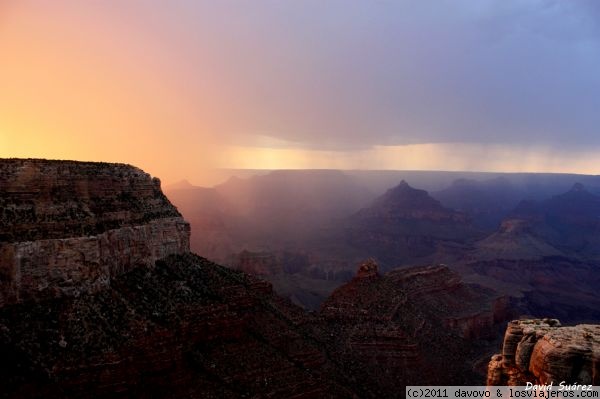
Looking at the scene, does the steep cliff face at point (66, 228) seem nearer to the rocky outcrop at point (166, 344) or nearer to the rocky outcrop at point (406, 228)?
the rocky outcrop at point (166, 344)

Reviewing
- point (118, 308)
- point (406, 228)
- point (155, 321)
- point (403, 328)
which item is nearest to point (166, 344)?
point (155, 321)

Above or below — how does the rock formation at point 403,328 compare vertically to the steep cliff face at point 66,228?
below

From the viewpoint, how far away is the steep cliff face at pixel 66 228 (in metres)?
25.6

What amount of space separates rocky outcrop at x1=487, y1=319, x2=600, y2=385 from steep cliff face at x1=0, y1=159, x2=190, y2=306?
869 inches

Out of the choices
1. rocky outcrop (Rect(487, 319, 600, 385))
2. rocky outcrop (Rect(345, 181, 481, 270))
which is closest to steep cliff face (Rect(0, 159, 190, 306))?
rocky outcrop (Rect(487, 319, 600, 385))

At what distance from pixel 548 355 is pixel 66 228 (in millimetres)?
24714

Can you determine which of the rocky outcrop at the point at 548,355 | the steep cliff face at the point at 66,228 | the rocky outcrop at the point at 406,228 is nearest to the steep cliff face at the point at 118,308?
the steep cliff face at the point at 66,228

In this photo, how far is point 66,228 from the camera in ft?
91.7

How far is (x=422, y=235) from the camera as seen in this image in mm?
153625

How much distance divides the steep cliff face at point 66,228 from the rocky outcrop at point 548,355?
22.1 meters

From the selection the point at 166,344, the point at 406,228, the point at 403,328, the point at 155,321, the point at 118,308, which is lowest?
the point at 403,328

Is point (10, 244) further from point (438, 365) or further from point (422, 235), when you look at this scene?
point (422, 235)

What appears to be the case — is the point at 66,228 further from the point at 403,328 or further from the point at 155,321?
the point at 403,328

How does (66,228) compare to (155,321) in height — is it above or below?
above
